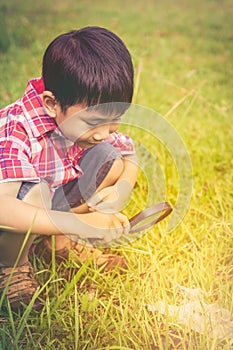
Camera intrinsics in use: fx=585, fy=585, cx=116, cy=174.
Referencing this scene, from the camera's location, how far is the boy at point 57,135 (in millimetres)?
1583

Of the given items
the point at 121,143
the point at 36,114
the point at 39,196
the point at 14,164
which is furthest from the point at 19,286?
the point at 121,143

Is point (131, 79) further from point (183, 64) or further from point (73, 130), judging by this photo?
point (183, 64)

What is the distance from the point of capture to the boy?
1.58 meters

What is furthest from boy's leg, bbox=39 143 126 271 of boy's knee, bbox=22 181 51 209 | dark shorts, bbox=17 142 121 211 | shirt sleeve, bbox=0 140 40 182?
shirt sleeve, bbox=0 140 40 182

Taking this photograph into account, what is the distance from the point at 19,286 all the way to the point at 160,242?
541 mm

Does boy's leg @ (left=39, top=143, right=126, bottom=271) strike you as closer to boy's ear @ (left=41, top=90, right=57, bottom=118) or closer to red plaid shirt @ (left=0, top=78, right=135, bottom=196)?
red plaid shirt @ (left=0, top=78, right=135, bottom=196)

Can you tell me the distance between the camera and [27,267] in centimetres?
178

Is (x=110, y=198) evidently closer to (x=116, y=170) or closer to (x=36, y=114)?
(x=116, y=170)

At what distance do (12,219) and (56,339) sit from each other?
13.2 inches

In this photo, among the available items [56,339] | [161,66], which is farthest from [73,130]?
[161,66]

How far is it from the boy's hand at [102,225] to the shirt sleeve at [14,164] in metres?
0.19

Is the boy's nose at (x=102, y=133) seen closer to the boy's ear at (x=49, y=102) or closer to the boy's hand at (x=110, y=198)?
the boy's ear at (x=49, y=102)

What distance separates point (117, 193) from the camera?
6.36 ft

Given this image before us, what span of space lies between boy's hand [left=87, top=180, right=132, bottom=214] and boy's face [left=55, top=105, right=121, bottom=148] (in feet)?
0.87
